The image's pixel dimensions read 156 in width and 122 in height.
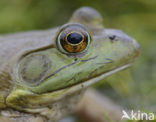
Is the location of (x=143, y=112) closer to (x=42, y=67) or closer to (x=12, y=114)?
(x=42, y=67)

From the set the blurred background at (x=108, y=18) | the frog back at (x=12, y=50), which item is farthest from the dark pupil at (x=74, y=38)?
the blurred background at (x=108, y=18)

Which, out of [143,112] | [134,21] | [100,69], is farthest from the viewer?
[134,21]

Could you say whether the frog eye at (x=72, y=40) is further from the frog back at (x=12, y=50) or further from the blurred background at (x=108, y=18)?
the blurred background at (x=108, y=18)

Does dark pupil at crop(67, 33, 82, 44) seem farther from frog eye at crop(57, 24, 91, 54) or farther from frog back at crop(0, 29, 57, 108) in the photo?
frog back at crop(0, 29, 57, 108)

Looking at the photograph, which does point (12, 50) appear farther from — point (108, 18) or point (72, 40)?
point (108, 18)

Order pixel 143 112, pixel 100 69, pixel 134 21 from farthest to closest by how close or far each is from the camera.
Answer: pixel 134 21 < pixel 143 112 < pixel 100 69

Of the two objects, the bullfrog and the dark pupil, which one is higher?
the dark pupil

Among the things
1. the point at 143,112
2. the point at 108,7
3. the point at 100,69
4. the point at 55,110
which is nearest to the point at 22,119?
the point at 55,110

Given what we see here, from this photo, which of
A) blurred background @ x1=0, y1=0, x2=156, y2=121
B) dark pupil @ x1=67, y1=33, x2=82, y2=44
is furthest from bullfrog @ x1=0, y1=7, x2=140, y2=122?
blurred background @ x1=0, y1=0, x2=156, y2=121
